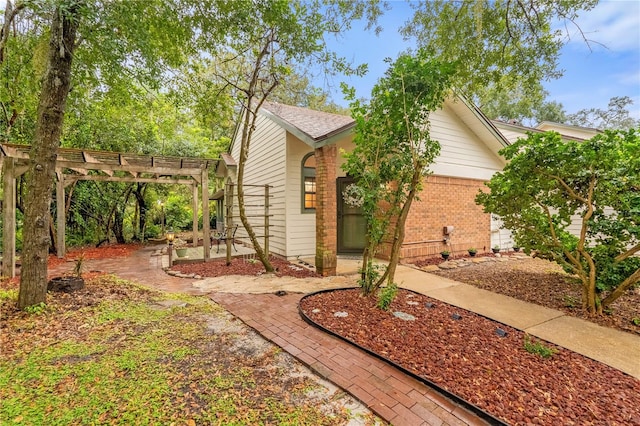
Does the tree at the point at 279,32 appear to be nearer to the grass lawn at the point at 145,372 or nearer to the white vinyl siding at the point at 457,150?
the grass lawn at the point at 145,372

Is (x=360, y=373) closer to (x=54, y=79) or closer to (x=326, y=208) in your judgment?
(x=326, y=208)

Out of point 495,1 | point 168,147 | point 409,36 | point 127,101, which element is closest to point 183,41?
point 127,101

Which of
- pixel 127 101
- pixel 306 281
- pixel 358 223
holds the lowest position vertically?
pixel 306 281

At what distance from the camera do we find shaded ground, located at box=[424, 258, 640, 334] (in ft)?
12.2

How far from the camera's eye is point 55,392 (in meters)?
2.12

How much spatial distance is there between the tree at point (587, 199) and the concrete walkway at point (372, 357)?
0.80 metres

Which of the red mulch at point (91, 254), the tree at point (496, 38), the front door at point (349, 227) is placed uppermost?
the tree at point (496, 38)

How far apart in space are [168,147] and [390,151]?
414 inches

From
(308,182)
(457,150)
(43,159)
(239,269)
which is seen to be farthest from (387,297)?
(457,150)

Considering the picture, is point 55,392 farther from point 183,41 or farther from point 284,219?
point 284,219

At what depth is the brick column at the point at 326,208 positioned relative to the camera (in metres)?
5.62

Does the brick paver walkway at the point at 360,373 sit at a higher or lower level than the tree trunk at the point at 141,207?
lower

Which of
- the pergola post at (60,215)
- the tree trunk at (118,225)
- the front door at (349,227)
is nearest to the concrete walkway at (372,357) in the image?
the front door at (349,227)

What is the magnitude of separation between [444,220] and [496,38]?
441 centimetres
